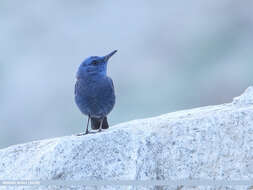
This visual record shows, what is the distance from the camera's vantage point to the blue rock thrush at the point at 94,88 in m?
6.54

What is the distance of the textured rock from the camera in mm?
5027

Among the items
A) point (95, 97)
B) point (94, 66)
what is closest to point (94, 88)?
point (95, 97)

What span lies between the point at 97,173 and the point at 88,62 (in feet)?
6.71

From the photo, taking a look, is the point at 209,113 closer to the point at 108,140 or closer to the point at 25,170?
the point at 108,140

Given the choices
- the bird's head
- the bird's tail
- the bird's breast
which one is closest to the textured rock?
the bird's breast

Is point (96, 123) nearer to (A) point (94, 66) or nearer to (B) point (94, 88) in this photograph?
(B) point (94, 88)

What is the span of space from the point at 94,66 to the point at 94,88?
0.34m

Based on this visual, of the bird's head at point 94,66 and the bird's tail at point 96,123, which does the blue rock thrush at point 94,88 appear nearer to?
the bird's head at point 94,66

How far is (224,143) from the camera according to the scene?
5148 millimetres

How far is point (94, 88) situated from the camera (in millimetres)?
6531

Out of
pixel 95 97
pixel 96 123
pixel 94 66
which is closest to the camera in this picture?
pixel 95 97

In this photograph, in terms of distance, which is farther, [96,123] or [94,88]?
[96,123]

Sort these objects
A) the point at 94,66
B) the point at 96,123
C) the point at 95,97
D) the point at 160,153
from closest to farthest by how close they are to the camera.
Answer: the point at 160,153 < the point at 95,97 < the point at 94,66 < the point at 96,123

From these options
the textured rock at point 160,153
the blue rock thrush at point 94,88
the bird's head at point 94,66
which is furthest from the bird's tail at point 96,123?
the textured rock at point 160,153
